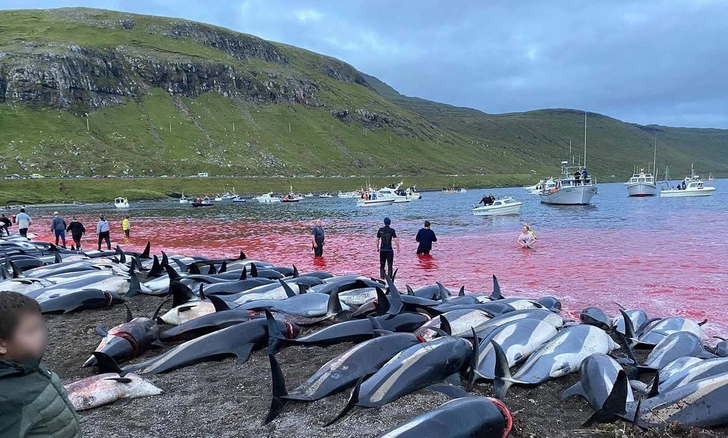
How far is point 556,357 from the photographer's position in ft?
27.5

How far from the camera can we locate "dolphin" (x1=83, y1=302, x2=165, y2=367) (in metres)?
8.80

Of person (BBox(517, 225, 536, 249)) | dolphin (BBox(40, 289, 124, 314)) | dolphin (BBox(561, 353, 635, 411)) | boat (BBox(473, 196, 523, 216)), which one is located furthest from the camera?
boat (BBox(473, 196, 523, 216))

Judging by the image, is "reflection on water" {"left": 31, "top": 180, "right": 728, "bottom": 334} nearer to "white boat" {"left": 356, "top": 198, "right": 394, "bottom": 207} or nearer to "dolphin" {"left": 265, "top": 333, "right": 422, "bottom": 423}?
"dolphin" {"left": 265, "top": 333, "right": 422, "bottom": 423}

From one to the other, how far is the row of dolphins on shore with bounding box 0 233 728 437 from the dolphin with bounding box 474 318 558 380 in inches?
0.9

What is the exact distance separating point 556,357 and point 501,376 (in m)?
1.57

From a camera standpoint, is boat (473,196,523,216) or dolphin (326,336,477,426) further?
boat (473,196,523,216)

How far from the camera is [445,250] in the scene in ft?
104

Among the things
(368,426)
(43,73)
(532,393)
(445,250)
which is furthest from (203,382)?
(43,73)

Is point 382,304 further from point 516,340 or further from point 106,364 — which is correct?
point 106,364

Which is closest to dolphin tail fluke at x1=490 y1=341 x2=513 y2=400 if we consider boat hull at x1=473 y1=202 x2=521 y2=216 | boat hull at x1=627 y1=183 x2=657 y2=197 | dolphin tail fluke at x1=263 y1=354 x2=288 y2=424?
dolphin tail fluke at x1=263 y1=354 x2=288 y2=424

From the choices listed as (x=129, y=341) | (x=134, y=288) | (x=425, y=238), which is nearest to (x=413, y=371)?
(x=129, y=341)

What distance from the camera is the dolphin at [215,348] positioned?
830 cm

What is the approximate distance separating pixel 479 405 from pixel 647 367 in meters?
4.80

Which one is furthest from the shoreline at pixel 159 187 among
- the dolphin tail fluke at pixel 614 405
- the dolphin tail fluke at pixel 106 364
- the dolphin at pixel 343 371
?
the dolphin tail fluke at pixel 614 405
